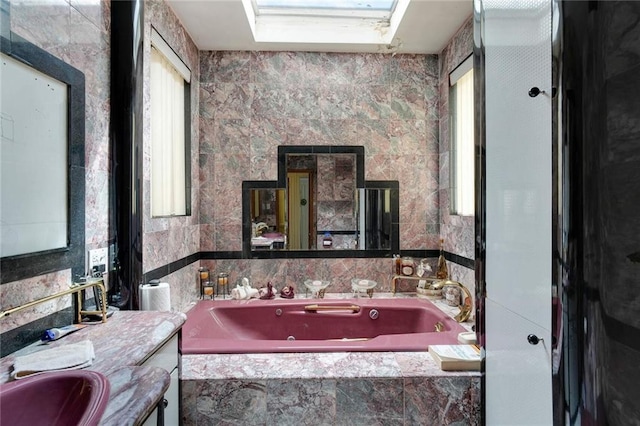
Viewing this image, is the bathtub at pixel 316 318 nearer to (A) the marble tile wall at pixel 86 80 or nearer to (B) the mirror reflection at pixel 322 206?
(B) the mirror reflection at pixel 322 206

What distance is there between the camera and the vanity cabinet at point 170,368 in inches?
50.1

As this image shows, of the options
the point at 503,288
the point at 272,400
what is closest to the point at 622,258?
the point at 503,288

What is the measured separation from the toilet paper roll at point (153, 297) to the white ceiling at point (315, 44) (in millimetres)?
1798

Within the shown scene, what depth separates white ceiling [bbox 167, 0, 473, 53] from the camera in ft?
7.36

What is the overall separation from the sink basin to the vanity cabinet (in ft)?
0.96

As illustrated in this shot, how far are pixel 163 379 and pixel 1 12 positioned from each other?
1231 mm

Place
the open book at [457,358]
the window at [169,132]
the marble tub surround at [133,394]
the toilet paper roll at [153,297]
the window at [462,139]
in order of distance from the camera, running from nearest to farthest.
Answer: the marble tub surround at [133,394], the open book at [457,358], the toilet paper roll at [153,297], the window at [169,132], the window at [462,139]

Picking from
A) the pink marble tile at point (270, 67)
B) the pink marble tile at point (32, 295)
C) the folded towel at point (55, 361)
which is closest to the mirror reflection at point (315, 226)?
the pink marble tile at point (270, 67)

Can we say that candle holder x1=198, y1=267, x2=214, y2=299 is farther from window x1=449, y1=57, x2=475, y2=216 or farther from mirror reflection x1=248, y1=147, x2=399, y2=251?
window x1=449, y1=57, x2=475, y2=216

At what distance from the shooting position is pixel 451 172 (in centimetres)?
276

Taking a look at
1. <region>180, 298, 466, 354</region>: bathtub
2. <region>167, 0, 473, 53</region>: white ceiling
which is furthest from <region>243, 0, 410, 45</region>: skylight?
<region>180, 298, 466, 354</region>: bathtub

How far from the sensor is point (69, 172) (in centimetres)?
139

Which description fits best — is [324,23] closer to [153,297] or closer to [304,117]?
[304,117]

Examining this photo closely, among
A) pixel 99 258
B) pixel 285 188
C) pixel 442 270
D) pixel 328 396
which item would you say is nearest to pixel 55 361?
pixel 99 258
